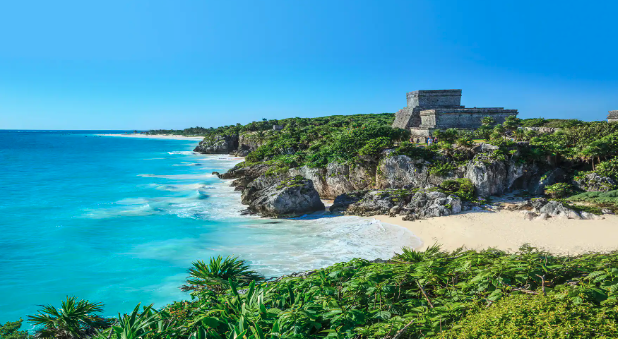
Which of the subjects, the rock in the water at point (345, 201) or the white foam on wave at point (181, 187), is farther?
the white foam on wave at point (181, 187)

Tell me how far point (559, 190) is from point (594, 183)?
189 cm

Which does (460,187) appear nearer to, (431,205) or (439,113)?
(431,205)

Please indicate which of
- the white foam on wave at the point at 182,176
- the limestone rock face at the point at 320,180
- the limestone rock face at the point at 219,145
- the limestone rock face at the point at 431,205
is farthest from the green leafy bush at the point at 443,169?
the limestone rock face at the point at 219,145

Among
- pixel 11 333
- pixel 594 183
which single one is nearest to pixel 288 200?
pixel 11 333

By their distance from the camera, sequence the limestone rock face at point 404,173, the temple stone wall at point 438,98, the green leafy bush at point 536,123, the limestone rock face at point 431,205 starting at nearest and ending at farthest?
the limestone rock face at point 431,205, the limestone rock face at point 404,173, the green leafy bush at point 536,123, the temple stone wall at point 438,98

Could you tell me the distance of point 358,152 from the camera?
2327cm

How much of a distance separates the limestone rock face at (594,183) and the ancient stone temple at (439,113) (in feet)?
43.6

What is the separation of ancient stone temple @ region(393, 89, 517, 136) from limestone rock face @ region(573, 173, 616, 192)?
13.3m

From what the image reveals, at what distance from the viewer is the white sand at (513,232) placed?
12.4m

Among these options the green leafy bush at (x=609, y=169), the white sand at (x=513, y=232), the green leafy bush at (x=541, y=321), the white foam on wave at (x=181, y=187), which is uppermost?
the green leafy bush at (x=609, y=169)

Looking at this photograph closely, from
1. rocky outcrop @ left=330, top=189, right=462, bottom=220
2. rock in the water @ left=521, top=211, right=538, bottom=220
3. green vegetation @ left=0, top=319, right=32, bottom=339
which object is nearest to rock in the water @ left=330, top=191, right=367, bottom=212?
rocky outcrop @ left=330, top=189, right=462, bottom=220

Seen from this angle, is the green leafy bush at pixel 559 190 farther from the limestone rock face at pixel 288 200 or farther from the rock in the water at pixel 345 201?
the limestone rock face at pixel 288 200

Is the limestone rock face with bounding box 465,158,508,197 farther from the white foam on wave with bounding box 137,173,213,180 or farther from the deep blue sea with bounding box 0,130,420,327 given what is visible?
the white foam on wave with bounding box 137,173,213,180

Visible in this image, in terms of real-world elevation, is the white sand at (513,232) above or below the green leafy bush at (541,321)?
below
